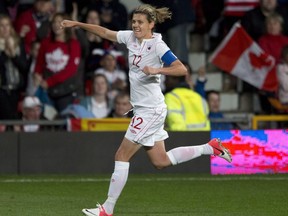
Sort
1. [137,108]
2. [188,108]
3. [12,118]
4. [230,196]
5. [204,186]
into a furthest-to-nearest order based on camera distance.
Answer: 1. [12,118]
2. [188,108]
3. [204,186]
4. [230,196]
5. [137,108]

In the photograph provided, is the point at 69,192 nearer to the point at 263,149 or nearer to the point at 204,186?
the point at 204,186

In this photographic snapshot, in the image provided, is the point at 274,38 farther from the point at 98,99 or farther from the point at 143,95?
the point at 143,95

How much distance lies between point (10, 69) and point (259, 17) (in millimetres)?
4331

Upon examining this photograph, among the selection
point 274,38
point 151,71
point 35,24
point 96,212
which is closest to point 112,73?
point 35,24

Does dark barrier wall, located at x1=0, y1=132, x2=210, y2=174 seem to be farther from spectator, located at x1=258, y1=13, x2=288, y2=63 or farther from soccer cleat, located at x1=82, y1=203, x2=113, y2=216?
soccer cleat, located at x1=82, y1=203, x2=113, y2=216

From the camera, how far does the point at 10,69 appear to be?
57.0ft

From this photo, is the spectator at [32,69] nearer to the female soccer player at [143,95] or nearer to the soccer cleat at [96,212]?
the female soccer player at [143,95]

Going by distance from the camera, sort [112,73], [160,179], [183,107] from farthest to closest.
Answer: [112,73], [183,107], [160,179]

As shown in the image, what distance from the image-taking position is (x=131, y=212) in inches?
463

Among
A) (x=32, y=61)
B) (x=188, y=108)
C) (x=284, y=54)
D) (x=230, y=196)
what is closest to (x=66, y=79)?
(x=32, y=61)

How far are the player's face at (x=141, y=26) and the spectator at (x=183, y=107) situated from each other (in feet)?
15.2

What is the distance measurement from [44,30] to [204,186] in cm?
477

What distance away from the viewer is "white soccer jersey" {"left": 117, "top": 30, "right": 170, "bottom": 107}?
447 inches

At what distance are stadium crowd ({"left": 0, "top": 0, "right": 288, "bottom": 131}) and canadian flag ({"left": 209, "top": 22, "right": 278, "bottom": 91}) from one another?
17 cm
